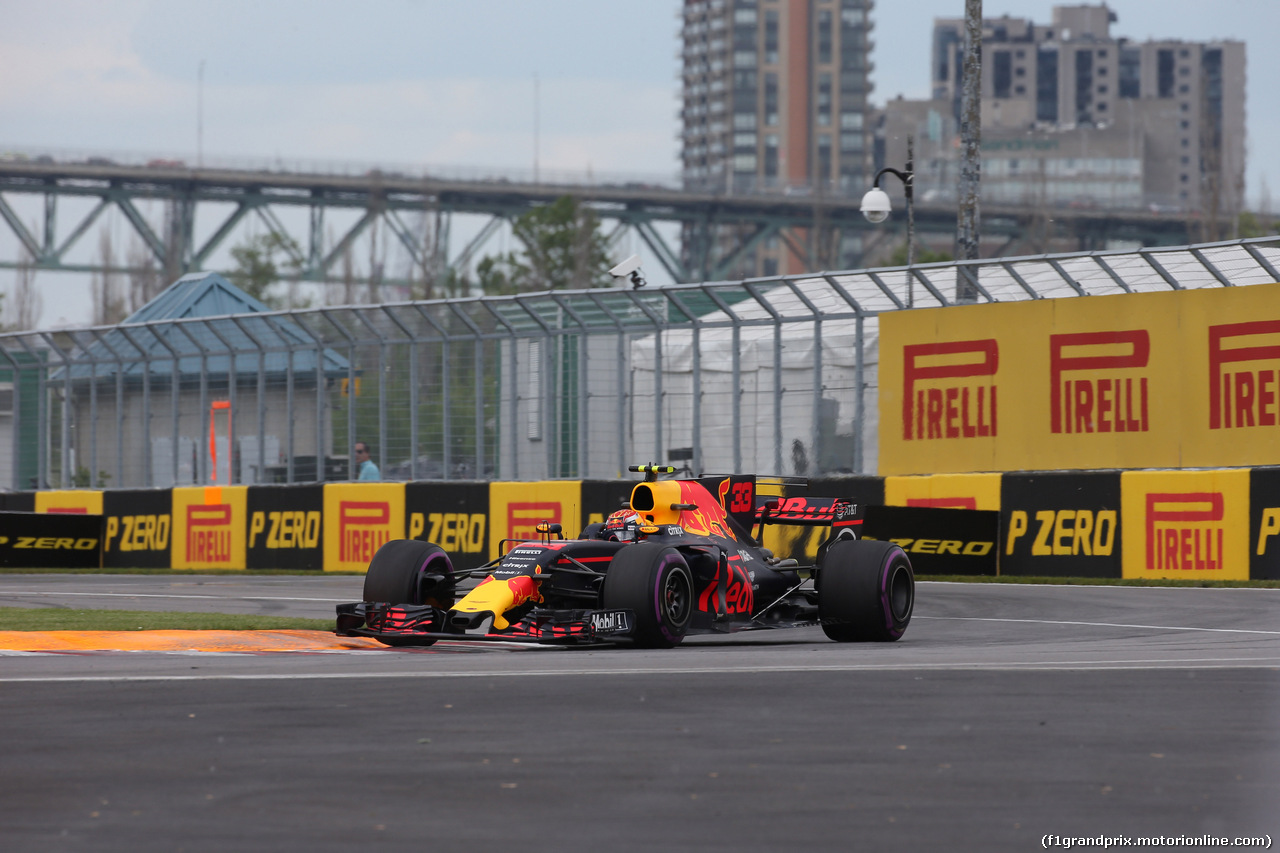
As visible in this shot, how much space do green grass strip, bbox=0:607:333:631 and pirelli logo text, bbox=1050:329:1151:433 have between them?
9.71 m

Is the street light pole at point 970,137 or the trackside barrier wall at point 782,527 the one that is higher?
the street light pole at point 970,137

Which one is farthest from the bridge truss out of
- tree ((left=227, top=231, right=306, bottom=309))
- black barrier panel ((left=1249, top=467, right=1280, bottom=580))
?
black barrier panel ((left=1249, top=467, right=1280, bottom=580))

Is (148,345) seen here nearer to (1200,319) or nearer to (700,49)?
(1200,319)

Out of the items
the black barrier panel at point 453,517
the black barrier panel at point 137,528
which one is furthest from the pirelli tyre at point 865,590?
the black barrier panel at point 137,528

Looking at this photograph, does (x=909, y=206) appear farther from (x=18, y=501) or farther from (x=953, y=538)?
(x=18, y=501)

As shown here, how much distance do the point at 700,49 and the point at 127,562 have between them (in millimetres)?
173160

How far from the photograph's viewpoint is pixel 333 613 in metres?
15.6

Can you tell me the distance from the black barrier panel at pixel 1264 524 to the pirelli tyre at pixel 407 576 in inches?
355

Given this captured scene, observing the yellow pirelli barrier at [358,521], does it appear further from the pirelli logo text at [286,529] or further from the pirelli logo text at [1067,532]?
the pirelli logo text at [1067,532]

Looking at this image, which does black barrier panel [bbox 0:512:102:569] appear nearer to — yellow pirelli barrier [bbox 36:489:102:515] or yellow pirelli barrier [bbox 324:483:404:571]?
yellow pirelli barrier [bbox 36:489:102:515]

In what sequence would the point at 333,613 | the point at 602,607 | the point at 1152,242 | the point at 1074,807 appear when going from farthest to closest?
1. the point at 1152,242
2. the point at 333,613
3. the point at 602,607
4. the point at 1074,807

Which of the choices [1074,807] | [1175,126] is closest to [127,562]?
[1074,807]

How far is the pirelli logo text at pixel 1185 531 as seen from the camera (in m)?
17.7

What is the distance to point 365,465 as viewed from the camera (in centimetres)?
2484
